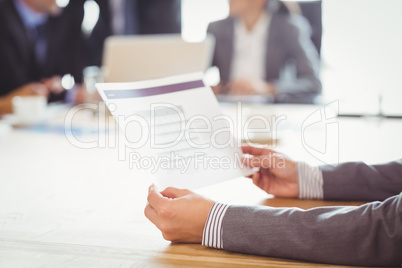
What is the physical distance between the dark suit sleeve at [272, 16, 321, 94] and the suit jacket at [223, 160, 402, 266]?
88.5 inches

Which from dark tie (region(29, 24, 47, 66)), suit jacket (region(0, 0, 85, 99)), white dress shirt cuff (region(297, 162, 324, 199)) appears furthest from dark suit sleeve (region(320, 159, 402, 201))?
dark tie (region(29, 24, 47, 66))

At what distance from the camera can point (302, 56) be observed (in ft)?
10.1

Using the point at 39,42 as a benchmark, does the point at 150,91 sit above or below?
below

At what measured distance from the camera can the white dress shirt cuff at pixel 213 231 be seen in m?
0.66

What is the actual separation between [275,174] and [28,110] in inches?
50.3

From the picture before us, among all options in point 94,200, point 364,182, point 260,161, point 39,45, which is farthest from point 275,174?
point 39,45

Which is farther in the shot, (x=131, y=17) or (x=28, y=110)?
(x=131, y=17)

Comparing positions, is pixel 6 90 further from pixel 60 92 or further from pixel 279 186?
pixel 279 186

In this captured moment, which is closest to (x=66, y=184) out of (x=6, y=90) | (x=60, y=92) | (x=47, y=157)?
(x=47, y=157)

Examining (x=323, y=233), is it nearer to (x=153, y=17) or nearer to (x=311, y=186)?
(x=311, y=186)

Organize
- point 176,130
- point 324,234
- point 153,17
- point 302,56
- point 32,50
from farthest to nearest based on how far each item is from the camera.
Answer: point 153,17 → point 32,50 → point 302,56 → point 176,130 → point 324,234

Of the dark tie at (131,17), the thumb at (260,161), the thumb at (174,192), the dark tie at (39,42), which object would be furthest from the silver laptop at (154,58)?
the dark tie at (131,17)

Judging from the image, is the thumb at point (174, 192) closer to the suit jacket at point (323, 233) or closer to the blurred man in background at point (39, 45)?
the suit jacket at point (323, 233)

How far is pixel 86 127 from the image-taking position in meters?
1.74
